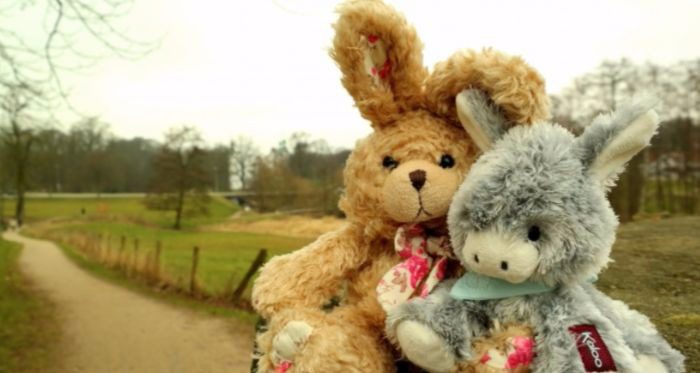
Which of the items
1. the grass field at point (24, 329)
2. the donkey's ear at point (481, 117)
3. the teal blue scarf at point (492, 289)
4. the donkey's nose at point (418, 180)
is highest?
the donkey's ear at point (481, 117)

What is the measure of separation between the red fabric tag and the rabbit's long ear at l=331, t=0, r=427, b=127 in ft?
2.79

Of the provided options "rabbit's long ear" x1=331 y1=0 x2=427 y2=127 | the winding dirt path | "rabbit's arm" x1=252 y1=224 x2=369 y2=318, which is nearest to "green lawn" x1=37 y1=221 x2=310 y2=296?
the winding dirt path

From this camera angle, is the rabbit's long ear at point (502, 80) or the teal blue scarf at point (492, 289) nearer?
the teal blue scarf at point (492, 289)

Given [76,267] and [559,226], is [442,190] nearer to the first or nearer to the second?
[559,226]

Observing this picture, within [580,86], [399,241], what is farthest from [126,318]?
[399,241]

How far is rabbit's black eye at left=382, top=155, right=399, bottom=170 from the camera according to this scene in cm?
181

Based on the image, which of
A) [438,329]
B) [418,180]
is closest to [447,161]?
[418,180]

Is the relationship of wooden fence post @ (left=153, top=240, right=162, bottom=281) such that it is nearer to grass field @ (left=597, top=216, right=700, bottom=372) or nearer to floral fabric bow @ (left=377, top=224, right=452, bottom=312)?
grass field @ (left=597, top=216, right=700, bottom=372)

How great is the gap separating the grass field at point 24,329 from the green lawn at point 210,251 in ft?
8.36

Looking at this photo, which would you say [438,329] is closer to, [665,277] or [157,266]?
[665,277]

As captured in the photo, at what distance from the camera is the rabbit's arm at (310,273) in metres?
1.90

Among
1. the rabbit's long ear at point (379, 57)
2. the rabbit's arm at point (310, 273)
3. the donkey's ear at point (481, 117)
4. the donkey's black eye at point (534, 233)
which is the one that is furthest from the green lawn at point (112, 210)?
the donkey's black eye at point (534, 233)

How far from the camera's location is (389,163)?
182 centimetres

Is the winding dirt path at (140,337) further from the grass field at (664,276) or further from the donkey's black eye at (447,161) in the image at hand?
the donkey's black eye at (447,161)
